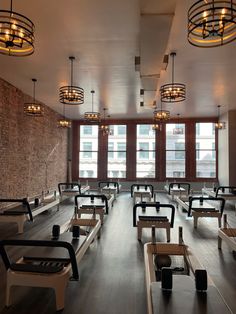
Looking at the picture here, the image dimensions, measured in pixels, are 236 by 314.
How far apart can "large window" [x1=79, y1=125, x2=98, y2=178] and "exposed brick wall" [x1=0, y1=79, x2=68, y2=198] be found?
1829 millimetres

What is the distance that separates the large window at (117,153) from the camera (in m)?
13.3

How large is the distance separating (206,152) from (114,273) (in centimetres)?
→ 1054

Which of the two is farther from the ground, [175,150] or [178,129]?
[178,129]

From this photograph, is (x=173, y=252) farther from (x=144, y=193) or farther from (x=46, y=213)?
(x=144, y=193)

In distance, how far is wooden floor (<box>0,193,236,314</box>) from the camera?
8.54 feet

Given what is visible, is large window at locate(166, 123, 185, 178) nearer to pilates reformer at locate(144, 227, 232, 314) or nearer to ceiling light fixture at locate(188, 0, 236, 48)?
ceiling light fixture at locate(188, 0, 236, 48)

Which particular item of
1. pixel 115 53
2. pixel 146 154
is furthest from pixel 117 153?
pixel 115 53

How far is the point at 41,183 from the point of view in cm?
998

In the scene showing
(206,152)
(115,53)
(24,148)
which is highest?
(115,53)

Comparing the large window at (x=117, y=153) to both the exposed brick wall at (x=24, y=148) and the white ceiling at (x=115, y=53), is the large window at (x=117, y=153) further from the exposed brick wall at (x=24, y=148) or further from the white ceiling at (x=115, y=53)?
the white ceiling at (x=115, y=53)

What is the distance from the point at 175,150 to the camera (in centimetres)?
1302

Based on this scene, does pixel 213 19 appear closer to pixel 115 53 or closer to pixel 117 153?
pixel 115 53

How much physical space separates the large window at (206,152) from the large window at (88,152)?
4.99m

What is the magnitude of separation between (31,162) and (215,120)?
868 cm
